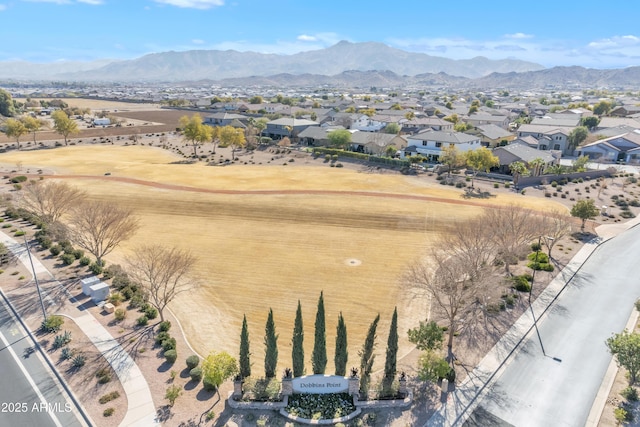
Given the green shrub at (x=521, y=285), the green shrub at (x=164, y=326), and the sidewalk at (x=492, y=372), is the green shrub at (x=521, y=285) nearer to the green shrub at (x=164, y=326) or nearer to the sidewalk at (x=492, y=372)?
the sidewalk at (x=492, y=372)

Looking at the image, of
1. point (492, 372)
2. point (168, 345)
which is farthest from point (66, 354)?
point (492, 372)

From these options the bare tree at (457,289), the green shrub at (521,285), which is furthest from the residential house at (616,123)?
the bare tree at (457,289)

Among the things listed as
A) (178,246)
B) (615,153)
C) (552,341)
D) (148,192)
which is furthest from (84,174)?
(615,153)

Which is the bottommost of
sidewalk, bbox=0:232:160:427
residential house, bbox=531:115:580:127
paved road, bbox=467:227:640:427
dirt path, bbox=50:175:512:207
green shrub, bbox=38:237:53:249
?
paved road, bbox=467:227:640:427

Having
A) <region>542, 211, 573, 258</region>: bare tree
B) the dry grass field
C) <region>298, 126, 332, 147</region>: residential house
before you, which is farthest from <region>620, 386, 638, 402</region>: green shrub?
<region>298, 126, 332, 147</region>: residential house

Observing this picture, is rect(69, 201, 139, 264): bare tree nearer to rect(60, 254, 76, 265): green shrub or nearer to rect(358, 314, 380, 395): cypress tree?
rect(60, 254, 76, 265): green shrub

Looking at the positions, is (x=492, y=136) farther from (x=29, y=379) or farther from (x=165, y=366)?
(x=29, y=379)

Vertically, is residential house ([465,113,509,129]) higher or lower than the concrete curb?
higher
